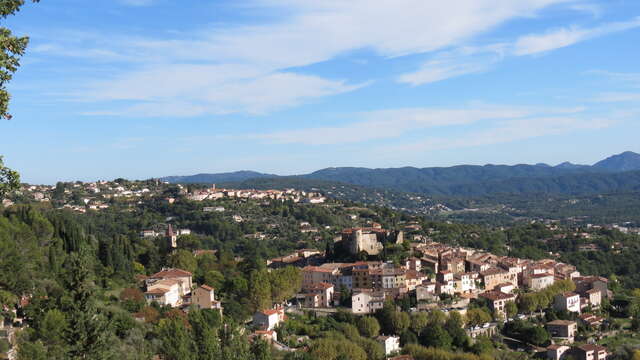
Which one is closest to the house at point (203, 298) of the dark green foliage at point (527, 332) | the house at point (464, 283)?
the house at point (464, 283)

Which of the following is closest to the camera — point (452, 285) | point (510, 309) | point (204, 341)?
point (204, 341)

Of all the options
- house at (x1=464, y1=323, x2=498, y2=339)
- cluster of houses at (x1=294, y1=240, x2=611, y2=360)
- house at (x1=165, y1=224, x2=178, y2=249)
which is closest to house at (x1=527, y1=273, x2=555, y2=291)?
cluster of houses at (x1=294, y1=240, x2=611, y2=360)

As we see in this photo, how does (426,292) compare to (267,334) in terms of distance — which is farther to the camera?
(426,292)

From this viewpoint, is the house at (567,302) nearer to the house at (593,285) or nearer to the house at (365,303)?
the house at (593,285)

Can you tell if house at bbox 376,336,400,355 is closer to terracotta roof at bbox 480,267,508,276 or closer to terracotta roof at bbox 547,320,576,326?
terracotta roof at bbox 547,320,576,326

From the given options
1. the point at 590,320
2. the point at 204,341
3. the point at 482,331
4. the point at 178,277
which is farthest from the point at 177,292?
the point at 590,320

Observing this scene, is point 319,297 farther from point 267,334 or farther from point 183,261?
point 183,261
